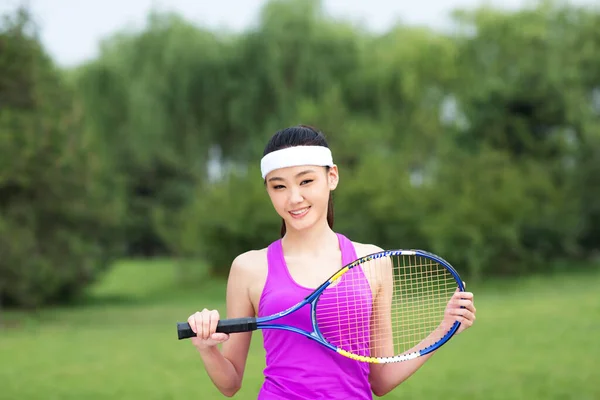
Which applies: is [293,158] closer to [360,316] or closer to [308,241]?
[308,241]

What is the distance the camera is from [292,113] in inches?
1129

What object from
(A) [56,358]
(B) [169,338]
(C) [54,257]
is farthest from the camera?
(C) [54,257]

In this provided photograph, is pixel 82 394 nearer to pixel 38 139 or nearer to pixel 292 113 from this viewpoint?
pixel 38 139

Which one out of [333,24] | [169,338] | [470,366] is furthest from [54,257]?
[333,24]

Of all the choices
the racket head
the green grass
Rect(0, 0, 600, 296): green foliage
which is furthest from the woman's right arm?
Rect(0, 0, 600, 296): green foliage

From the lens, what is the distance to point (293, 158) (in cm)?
263

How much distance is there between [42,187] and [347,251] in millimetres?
18263

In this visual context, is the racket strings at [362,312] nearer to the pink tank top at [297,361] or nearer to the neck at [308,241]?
the pink tank top at [297,361]

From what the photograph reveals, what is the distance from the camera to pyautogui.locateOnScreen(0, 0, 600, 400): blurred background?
13.0 metres

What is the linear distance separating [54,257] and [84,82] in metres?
11.4

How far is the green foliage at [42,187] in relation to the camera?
18417 mm

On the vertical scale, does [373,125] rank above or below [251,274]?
above

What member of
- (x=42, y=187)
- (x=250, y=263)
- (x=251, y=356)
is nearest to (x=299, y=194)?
(x=250, y=263)

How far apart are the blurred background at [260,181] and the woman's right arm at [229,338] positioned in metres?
6.74
